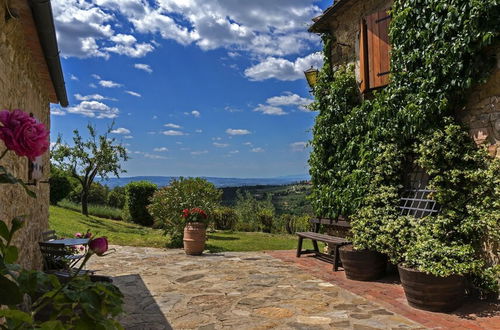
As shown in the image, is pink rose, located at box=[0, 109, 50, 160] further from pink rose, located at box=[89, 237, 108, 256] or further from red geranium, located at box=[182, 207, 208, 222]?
red geranium, located at box=[182, 207, 208, 222]

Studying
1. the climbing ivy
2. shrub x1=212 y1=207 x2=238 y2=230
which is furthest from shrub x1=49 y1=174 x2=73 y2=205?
the climbing ivy

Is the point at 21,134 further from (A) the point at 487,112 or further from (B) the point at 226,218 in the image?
(B) the point at 226,218

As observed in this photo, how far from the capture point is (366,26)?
675cm

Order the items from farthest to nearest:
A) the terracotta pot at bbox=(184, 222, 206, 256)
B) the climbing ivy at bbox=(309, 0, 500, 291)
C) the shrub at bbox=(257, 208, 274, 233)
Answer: the shrub at bbox=(257, 208, 274, 233) < the terracotta pot at bbox=(184, 222, 206, 256) < the climbing ivy at bbox=(309, 0, 500, 291)

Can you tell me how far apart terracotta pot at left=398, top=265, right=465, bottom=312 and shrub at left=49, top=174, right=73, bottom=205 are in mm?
15521

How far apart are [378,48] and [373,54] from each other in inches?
4.8

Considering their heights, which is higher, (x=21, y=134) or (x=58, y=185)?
(x=21, y=134)

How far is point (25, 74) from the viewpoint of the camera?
4.22 m

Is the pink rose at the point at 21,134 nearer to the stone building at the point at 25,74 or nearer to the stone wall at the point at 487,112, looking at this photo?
the stone building at the point at 25,74

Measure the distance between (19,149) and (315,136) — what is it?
289 inches

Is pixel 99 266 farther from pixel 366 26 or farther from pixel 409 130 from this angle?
pixel 366 26

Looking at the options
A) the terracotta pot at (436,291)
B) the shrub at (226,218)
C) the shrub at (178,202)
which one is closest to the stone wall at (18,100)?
the terracotta pot at (436,291)

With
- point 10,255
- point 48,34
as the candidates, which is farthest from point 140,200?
point 10,255

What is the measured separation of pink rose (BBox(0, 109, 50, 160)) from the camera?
1.36 m
